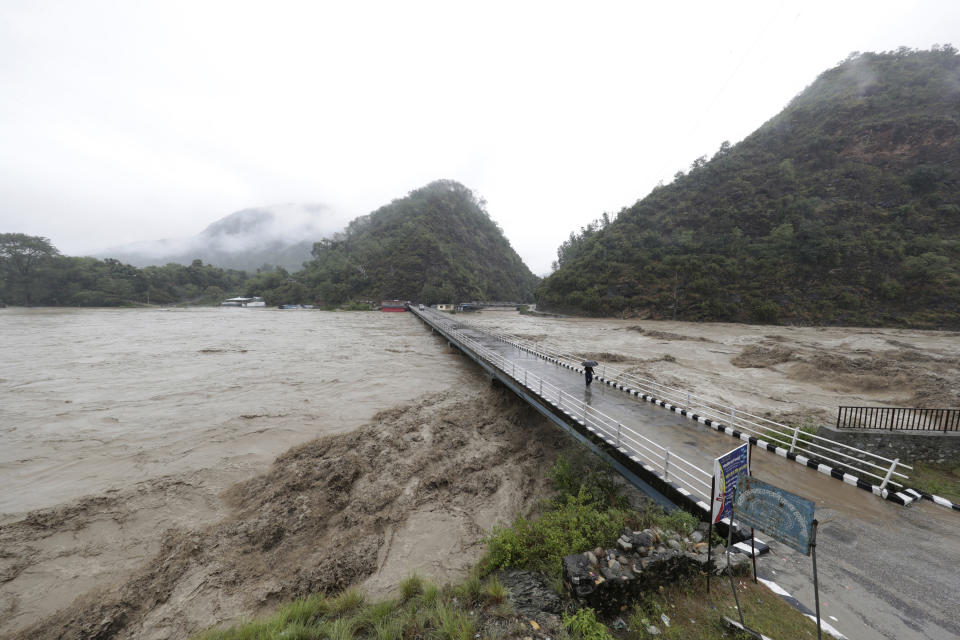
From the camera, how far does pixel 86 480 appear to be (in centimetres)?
792

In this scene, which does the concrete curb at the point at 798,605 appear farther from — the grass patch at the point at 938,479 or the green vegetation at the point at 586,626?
the grass patch at the point at 938,479

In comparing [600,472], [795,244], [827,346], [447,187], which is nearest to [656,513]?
[600,472]

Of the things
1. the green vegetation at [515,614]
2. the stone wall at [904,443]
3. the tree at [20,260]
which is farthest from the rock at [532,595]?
the tree at [20,260]

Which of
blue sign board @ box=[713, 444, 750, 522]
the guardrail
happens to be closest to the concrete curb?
blue sign board @ box=[713, 444, 750, 522]

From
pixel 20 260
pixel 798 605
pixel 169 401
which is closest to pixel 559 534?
pixel 798 605

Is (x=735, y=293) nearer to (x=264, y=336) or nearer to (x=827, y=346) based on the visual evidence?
(x=827, y=346)

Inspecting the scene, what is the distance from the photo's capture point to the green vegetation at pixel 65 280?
59.4m

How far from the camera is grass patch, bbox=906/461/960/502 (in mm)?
6555

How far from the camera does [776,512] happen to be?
121 inches

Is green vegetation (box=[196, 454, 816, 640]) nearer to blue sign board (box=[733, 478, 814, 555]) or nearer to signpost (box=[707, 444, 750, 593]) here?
signpost (box=[707, 444, 750, 593])

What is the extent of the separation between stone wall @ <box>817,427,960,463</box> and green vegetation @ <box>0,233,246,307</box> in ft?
320

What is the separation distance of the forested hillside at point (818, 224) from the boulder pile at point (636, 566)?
157 feet

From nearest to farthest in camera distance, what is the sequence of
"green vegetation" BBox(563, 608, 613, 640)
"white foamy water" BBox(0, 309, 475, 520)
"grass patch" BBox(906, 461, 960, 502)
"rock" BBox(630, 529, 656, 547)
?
"green vegetation" BBox(563, 608, 613, 640)
"rock" BBox(630, 529, 656, 547)
"grass patch" BBox(906, 461, 960, 502)
"white foamy water" BBox(0, 309, 475, 520)

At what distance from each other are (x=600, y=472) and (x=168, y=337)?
36.7 metres
